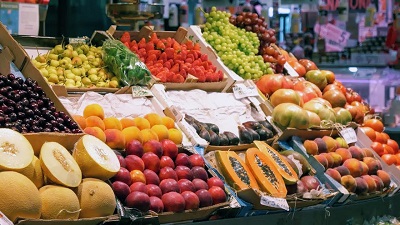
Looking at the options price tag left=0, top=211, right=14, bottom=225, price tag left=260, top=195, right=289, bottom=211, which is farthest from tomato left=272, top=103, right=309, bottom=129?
price tag left=0, top=211, right=14, bottom=225

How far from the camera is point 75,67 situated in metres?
4.41

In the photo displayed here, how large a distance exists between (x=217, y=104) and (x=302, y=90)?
860 millimetres

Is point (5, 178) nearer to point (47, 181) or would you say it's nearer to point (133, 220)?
point (47, 181)

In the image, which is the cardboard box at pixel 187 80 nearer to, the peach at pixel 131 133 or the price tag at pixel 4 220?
the peach at pixel 131 133

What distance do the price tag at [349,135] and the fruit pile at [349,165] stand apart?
0.04 m

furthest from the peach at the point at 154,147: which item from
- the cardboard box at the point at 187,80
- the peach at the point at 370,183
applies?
the peach at the point at 370,183

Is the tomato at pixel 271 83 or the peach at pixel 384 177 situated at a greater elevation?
the tomato at pixel 271 83

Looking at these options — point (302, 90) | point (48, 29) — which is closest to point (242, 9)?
point (48, 29)

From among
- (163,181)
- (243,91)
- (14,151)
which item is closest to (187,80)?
(243,91)

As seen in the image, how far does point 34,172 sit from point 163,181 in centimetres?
70

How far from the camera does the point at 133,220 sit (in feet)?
9.94

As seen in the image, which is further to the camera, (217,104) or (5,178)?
(217,104)

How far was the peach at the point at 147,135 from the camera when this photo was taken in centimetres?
371

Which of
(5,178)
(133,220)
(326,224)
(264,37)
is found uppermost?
(264,37)
